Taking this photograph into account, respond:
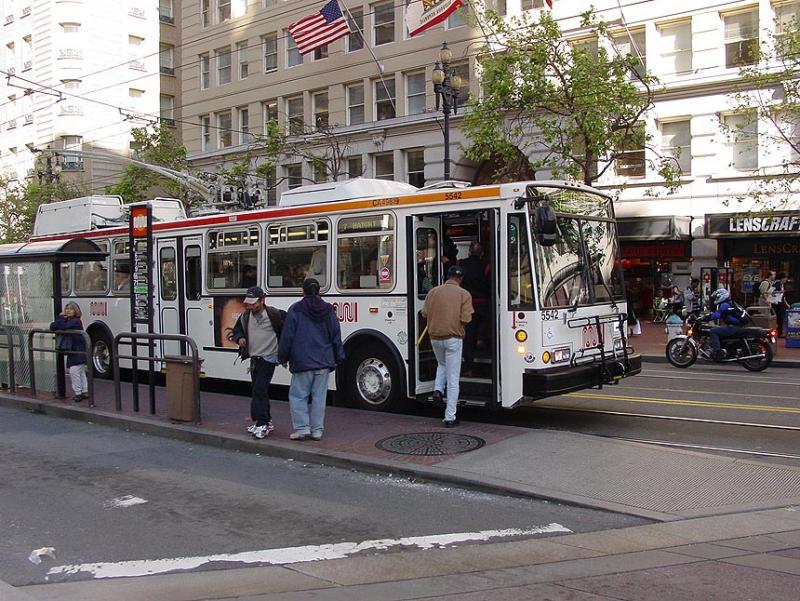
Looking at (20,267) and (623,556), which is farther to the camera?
(20,267)

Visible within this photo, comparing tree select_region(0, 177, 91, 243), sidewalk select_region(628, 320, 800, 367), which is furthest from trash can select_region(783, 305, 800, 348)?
tree select_region(0, 177, 91, 243)

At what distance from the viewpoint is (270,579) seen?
509 centimetres

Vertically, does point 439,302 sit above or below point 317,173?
below

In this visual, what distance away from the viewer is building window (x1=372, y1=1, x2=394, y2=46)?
30969mm

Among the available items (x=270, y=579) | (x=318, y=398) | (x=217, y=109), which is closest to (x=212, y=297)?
(x=318, y=398)

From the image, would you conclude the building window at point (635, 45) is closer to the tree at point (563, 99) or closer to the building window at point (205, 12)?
the tree at point (563, 99)

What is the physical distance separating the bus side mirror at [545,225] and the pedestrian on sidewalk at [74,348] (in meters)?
7.11

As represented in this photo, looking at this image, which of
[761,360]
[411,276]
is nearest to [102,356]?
[411,276]

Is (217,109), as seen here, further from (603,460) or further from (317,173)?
(603,460)

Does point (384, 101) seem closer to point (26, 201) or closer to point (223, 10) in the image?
point (223, 10)

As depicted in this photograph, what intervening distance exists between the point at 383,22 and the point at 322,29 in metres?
7.93

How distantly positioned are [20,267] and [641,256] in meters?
20.0

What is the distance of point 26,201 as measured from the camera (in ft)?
133

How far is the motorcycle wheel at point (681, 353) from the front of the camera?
1666 centimetres
